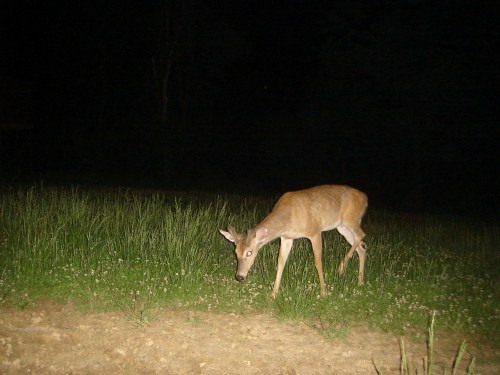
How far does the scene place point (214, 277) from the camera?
6641 millimetres

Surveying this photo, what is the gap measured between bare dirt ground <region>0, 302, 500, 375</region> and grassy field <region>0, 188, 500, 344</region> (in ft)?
0.70

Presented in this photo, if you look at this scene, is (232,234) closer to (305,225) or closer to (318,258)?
(305,225)

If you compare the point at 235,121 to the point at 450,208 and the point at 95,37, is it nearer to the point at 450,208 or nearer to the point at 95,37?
the point at 95,37

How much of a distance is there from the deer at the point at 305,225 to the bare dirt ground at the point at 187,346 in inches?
39.5

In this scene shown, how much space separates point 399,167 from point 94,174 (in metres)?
15.0

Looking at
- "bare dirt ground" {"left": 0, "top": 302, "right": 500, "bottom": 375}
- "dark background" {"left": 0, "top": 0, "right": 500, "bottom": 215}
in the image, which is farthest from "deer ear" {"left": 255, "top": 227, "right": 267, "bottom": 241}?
"dark background" {"left": 0, "top": 0, "right": 500, "bottom": 215}

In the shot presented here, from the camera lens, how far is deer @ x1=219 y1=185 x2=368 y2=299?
619 centimetres

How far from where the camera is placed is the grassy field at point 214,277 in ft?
18.5

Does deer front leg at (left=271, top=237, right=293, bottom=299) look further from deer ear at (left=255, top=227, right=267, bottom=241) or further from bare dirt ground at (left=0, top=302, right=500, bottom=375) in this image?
bare dirt ground at (left=0, top=302, right=500, bottom=375)

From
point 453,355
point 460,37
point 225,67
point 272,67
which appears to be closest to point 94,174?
point 225,67

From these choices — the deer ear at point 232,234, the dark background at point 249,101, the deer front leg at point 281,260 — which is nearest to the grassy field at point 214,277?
the deer front leg at point 281,260

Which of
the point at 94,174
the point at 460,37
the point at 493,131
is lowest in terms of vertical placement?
the point at 94,174

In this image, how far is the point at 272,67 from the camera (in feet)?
105

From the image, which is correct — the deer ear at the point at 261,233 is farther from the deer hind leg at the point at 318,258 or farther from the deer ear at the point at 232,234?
the deer hind leg at the point at 318,258
